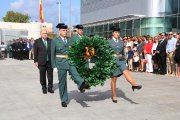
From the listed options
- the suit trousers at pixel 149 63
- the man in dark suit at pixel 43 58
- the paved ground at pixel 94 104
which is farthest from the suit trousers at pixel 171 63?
the man in dark suit at pixel 43 58

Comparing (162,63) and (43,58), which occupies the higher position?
(43,58)

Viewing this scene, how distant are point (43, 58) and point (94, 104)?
120 inches

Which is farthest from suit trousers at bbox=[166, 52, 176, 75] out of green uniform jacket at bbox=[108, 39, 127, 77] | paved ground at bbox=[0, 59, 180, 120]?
green uniform jacket at bbox=[108, 39, 127, 77]

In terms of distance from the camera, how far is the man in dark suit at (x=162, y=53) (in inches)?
724

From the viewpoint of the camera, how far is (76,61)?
1012 centimetres

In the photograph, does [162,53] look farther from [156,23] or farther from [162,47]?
[156,23]

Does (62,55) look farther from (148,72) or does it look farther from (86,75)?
(148,72)

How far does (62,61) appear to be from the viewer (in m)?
10.2

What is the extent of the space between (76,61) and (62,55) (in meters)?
0.41

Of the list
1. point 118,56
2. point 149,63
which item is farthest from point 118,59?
point 149,63

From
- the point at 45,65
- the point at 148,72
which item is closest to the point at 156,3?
the point at 148,72

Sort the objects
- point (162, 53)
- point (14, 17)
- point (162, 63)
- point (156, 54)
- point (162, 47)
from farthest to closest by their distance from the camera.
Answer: point (14, 17)
point (156, 54)
point (162, 63)
point (162, 53)
point (162, 47)

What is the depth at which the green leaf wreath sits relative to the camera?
33.2 ft

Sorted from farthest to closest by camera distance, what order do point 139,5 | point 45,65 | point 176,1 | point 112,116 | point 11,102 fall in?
point 139,5 → point 176,1 → point 45,65 → point 11,102 → point 112,116
